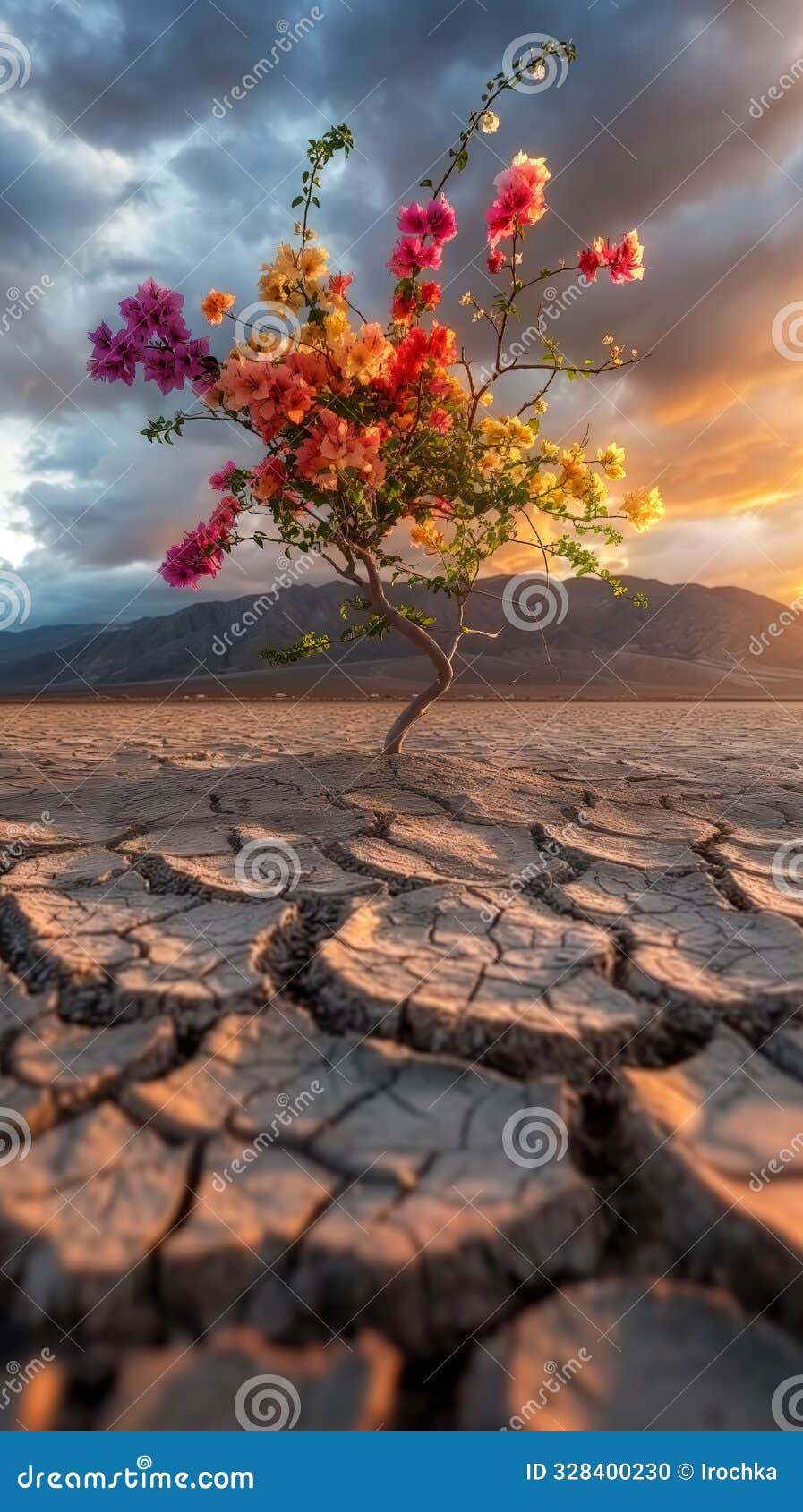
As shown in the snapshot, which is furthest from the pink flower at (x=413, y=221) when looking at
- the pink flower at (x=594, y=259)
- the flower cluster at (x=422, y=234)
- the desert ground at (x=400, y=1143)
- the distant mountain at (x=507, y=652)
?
the distant mountain at (x=507, y=652)

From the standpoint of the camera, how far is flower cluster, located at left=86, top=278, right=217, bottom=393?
2217mm

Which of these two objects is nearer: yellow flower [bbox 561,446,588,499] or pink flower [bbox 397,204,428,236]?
pink flower [bbox 397,204,428,236]

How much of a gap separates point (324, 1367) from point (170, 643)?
7810 centimetres

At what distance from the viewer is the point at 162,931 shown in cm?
148

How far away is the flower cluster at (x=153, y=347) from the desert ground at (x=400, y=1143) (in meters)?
1.66

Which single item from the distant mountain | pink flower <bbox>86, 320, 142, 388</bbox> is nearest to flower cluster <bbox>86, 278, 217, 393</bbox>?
pink flower <bbox>86, 320, 142, 388</bbox>

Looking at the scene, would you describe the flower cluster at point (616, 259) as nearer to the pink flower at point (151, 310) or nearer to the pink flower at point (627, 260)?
the pink flower at point (627, 260)

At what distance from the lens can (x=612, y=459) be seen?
8.66 ft

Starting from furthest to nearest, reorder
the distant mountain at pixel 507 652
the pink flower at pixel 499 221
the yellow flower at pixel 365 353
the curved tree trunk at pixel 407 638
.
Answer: the distant mountain at pixel 507 652
the curved tree trunk at pixel 407 638
the pink flower at pixel 499 221
the yellow flower at pixel 365 353

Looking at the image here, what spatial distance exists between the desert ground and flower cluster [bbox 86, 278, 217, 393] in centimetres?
166

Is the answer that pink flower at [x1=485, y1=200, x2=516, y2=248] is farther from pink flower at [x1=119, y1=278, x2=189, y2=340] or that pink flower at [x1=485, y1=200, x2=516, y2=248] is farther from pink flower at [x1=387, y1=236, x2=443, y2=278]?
pink flower at [x1=119, y1=278, x2=189, y2=340]

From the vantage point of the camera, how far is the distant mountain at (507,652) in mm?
22297

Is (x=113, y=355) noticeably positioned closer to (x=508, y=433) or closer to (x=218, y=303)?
→ (x=218, y=303)

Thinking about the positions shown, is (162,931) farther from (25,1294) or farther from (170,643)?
(170,643)
